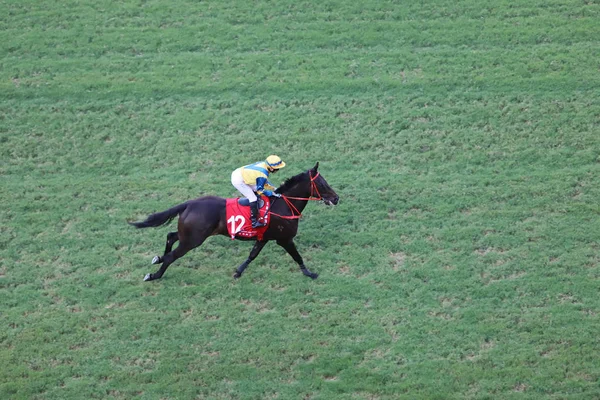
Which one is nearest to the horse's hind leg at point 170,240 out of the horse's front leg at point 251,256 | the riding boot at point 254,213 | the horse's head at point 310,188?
the horse's front leg at point 251,256

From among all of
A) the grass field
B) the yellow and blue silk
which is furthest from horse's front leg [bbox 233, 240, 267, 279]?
the yellow and blue silk

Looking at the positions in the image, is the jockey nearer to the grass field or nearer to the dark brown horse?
the dark brown horse

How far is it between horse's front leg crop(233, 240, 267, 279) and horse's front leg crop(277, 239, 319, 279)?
0.35 meters

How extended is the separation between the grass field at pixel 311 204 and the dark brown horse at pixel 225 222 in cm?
54

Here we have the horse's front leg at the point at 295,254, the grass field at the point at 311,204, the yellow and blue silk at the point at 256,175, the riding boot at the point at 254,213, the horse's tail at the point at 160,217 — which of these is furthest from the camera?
the horse's front leg at the point at 295,254

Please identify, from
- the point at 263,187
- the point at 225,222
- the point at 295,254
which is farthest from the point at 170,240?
the point at 295,254

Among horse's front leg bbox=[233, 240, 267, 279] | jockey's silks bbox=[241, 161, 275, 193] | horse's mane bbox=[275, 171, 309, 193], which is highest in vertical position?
jockey's silks bbox=[241, 161, 275, 193]

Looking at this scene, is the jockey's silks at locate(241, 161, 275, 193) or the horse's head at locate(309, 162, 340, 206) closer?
the jockey's silks at locate(241, 161, 275, 193)

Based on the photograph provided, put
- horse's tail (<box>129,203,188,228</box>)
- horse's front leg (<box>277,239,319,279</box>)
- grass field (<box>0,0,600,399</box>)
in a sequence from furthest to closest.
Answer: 1. horse's front leg (<box>277,239,319,279</box>)
2. horse's tail (<box>129,203,188,228</box>)
3. grass field (<box>0,0,600,399</box>)

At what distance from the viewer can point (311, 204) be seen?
15.9 m

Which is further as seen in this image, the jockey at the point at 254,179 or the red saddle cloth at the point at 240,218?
the red saddle cloth at the point at 240,218

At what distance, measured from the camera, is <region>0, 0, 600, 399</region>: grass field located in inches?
489

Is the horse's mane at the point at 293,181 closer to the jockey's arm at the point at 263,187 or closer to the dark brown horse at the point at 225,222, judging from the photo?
the dark brown horse at the point at 225,222

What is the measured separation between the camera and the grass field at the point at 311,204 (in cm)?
1242
